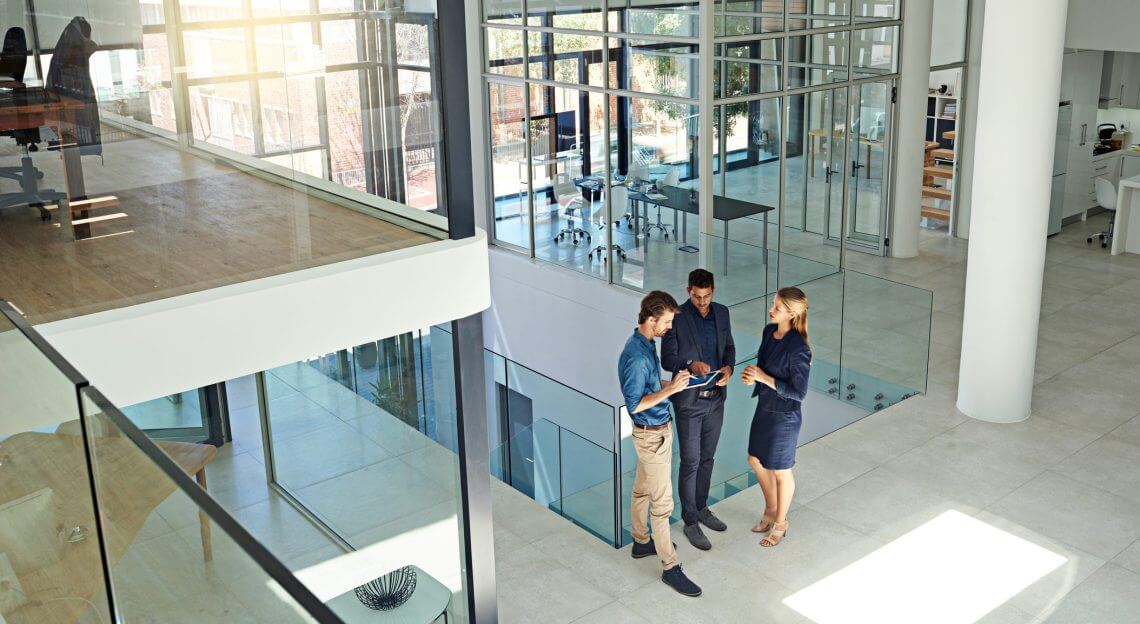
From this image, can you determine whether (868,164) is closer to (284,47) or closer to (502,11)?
(502,11)

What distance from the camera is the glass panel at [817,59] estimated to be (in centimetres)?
1241

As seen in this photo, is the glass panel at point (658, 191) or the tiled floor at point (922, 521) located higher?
the glass panel at point (658, 191)

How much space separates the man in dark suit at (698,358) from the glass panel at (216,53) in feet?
9.74

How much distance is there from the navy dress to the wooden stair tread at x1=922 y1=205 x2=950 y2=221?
9078 millimetres

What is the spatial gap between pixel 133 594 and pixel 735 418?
5960 millimetres

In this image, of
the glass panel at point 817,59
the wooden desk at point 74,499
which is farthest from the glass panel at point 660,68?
the wooden desk at point 74,499

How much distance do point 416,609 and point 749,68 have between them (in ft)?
25.0

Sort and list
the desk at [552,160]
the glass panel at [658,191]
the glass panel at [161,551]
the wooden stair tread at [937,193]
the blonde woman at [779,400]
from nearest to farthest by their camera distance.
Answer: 1. the glass panel at [161,551]
2. the blonde woman at [779,400]
3. the glass panel at [658,191]
4. the desk at [552,160]
5. the wooden stair tread at [937,193]

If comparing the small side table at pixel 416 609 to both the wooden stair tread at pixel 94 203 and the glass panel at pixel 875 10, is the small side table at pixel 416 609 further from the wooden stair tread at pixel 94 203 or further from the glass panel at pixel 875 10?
the glass panel at pixel 875 10

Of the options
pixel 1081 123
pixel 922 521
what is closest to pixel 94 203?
pixel 922 521

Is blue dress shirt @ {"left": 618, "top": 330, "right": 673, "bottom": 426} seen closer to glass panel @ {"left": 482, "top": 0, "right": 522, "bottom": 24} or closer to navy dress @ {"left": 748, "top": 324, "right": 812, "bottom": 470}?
navy dress @ {"left": 748, "top": 324, "right": 812, "bottom": 470}

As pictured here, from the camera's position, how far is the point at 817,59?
12586 millimetres

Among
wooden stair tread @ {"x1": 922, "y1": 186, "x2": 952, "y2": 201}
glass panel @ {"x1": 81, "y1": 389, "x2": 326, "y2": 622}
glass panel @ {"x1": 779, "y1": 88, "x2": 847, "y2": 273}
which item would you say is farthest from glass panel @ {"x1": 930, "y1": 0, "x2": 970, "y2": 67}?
glass panel @ {"x1": 81, "y1": 389, "x2": 326, "y2": 622}

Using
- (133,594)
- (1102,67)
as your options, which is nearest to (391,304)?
(133,594)
